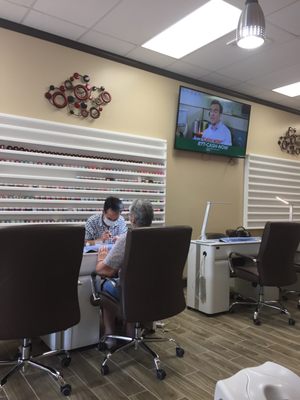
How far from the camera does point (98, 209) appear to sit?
3893 millimetres

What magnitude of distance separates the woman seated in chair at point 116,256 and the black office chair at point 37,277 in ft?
1.17

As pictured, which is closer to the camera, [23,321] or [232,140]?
[23,321]

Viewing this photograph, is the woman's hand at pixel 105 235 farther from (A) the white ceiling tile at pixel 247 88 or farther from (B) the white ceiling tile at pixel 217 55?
(A) the white ceiling tile at pixel 247 88

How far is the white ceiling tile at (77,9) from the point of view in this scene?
295cm

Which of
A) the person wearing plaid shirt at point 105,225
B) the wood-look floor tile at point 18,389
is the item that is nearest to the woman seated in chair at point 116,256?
the wood-look floor tile at point 18,389

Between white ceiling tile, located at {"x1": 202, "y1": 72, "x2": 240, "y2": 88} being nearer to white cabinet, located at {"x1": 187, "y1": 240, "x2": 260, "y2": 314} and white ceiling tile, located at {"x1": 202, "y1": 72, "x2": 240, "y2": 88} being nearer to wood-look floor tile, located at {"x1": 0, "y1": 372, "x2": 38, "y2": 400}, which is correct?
white cabinet, located at {"x1": 187, "y1": 240, "x2": 260, "y2": 314}

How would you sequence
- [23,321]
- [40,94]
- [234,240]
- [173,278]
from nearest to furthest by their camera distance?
[23,321], [173,278], [40,94], [234,240]

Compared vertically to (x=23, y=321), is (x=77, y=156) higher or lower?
higher

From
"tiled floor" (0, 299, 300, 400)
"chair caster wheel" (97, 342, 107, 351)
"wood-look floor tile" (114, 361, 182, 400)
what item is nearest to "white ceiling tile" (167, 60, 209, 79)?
"tiled floor" (0, 299, 300, 400)

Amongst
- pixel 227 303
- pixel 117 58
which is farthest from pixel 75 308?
pixel 117 58

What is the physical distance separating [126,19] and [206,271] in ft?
8.38

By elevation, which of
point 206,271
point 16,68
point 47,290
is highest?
point 16,68

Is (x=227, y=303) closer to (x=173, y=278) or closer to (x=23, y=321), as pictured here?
(x=173, y=278)

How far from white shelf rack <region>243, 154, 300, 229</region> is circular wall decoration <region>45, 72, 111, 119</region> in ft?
8.35
